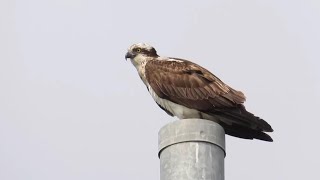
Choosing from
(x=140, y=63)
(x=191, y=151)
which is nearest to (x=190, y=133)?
(x=191, y=151)

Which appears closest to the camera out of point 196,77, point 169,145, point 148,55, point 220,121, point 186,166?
point 186,166

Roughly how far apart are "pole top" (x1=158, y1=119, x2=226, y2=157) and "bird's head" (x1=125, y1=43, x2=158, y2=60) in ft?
17.2

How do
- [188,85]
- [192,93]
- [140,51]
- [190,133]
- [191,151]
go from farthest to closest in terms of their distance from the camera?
1. [140,51]
2. [188,85]
3. [192,93]
4. [190,133]
5. [191,151]

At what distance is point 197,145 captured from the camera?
7.85 metres

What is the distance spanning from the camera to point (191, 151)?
305 inches

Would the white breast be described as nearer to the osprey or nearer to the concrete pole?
the osprey

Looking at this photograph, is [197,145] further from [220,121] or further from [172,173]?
[220,121]

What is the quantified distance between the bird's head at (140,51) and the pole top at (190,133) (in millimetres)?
5235

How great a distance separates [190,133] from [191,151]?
1.17ft

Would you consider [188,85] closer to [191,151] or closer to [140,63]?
[140,63]

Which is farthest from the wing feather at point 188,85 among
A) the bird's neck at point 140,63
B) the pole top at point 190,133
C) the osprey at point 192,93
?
the pole top at point 190,133

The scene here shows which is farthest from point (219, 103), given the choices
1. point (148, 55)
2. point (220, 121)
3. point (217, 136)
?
point (217, 136)

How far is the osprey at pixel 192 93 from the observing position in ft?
37.2

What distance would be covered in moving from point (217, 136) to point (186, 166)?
83 centimetres
